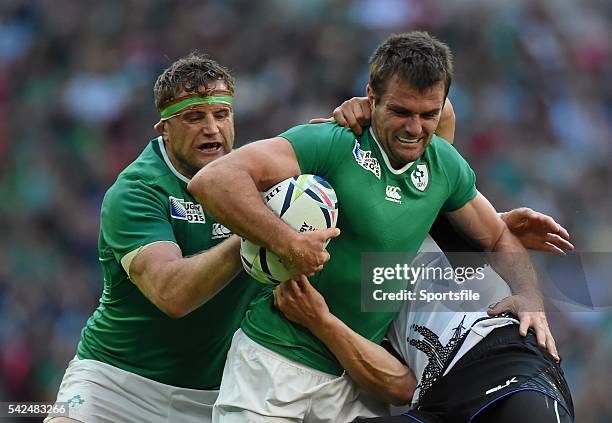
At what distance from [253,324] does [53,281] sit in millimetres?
5141

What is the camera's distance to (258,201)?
3.74m

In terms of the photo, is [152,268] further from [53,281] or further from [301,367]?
[53,281]

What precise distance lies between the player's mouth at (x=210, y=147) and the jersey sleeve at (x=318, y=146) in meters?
0.79

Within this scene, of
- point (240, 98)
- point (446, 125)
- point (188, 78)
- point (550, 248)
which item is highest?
point (240, 98)

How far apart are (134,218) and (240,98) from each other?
554cm

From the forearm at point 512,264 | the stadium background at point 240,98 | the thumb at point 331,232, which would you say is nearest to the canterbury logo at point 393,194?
the thumb at point 331,232

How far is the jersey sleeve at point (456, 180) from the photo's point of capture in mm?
4336

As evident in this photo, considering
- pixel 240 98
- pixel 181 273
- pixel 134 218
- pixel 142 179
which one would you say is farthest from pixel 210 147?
pixel 240 98

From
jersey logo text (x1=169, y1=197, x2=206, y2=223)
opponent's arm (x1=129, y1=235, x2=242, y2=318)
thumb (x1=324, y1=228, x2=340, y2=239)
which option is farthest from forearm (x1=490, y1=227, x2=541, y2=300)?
jersey logo text (x1=169, y1=197, x2=206, y2=223)

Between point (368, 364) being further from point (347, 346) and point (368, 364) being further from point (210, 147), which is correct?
point (210, 147)

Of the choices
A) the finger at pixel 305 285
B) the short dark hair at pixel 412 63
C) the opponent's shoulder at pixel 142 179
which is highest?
the short dark hair at pixel 412 63

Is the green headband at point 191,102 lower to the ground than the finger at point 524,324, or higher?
higher

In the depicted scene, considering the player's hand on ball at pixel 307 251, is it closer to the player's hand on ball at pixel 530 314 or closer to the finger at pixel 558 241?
the player's hand on ball at pixel 530 314

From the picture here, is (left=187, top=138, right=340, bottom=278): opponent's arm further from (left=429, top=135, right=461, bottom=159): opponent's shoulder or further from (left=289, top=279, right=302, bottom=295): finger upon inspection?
(left=429, top=135, right=461, bottom=159): opponent's shoulder
